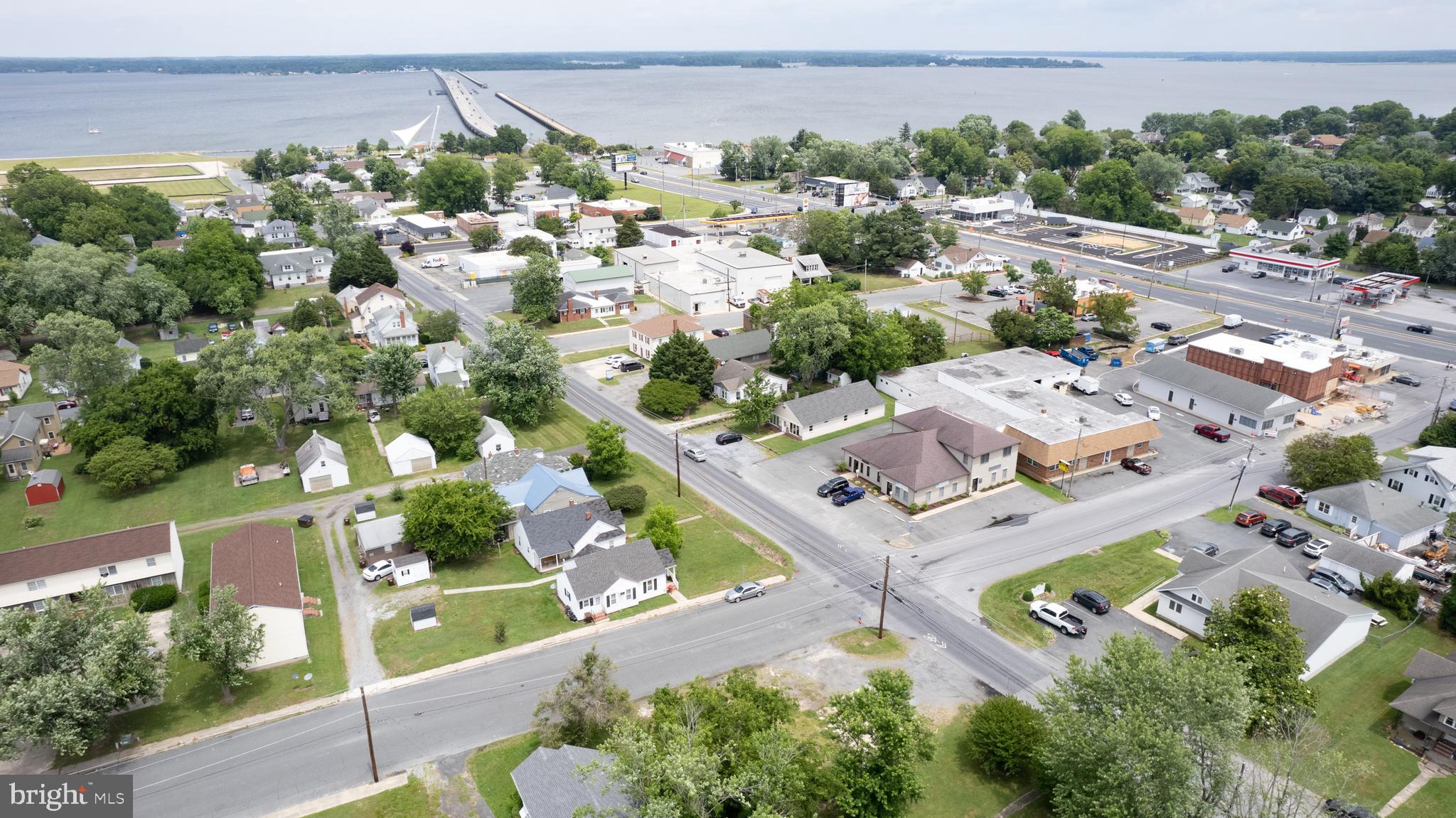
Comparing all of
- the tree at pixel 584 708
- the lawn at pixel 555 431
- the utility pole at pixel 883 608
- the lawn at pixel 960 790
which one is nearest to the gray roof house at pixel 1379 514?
the utility pole at pixel 883 608

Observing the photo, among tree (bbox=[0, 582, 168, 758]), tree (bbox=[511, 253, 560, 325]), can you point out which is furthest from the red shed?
tree (bbox=[511, 253, 560, 325])

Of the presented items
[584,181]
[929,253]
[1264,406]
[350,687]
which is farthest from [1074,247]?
[350,687]

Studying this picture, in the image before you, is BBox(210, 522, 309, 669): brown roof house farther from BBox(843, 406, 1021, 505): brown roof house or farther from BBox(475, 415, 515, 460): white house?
BBox(843, 406, 1021, 505): brown roof house

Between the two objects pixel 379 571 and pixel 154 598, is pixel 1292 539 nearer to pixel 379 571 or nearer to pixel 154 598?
pixel 379 571

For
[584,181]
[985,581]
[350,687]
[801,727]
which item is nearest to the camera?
[801,727]

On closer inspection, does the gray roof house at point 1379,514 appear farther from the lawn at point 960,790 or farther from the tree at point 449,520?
the tree at point 449,520

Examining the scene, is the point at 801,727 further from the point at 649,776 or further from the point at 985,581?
the point at 985,581
